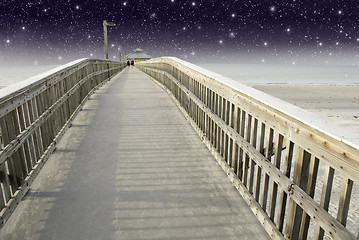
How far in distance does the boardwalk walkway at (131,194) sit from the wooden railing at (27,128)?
0.73 feet

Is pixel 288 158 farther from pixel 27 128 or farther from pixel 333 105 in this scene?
pixel 333 105

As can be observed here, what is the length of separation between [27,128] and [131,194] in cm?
165

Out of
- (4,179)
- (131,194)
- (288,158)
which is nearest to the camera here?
(288,158)

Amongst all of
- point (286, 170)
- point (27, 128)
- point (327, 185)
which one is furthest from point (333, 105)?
point (27, 128)

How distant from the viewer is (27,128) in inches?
151

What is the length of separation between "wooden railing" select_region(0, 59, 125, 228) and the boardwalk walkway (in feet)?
0.73

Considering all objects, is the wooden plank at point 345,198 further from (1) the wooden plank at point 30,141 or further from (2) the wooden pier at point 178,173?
(1) the wooden plank at point 30,141

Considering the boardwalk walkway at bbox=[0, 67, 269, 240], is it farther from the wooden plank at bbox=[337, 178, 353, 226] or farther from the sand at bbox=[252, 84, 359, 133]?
the sand at bbox=[252, 84, 359, 133]

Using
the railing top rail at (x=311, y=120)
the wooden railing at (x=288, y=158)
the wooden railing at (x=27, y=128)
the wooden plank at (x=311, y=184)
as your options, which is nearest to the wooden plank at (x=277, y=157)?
the wooden railing at (x=288, y=158)

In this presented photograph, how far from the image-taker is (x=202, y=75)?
5.55m

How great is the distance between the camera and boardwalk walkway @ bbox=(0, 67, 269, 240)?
3.08 metres

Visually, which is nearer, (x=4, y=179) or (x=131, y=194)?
(x=4, y=179)

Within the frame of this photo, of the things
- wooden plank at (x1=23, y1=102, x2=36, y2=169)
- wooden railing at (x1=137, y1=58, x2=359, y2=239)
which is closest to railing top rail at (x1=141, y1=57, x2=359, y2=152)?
wooden railing at (x1=137, y1=58, x2=359, y2=239)

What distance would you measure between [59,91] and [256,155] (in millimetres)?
4288
